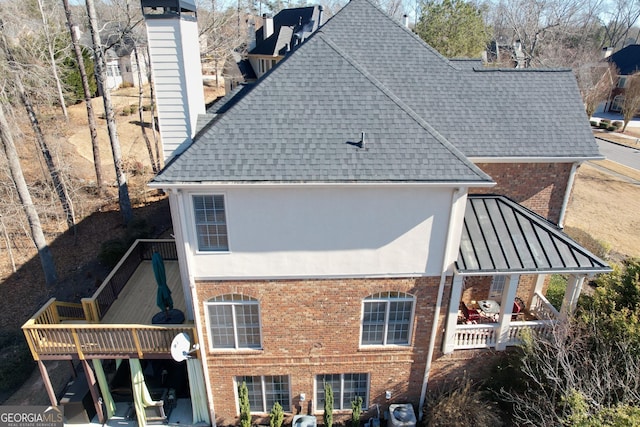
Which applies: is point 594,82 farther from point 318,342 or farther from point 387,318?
point 318,342

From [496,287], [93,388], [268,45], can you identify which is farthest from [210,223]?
[268,45]

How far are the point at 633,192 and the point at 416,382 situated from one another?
29.1m

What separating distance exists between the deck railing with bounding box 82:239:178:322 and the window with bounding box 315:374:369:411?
7.46m

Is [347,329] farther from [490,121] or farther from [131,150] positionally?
[131,150]

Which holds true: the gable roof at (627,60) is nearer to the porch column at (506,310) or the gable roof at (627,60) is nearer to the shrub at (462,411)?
the porch column at (506,310)

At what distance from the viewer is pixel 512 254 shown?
35.1ft

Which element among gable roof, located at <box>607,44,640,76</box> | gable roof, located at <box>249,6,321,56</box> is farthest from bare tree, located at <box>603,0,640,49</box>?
gable roof, located at <box>249,6,321,56</box>

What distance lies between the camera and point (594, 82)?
54562 millimetres

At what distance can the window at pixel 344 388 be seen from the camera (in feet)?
39.6

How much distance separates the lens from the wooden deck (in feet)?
42.8

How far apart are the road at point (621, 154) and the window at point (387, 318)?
36995mm

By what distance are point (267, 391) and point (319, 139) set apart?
26.1 ft

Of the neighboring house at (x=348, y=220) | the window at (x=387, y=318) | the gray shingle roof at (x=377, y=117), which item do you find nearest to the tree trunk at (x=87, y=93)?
the gray shingle roof at (x=377, y=117)

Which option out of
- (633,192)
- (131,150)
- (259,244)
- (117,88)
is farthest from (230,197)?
(117,88)
